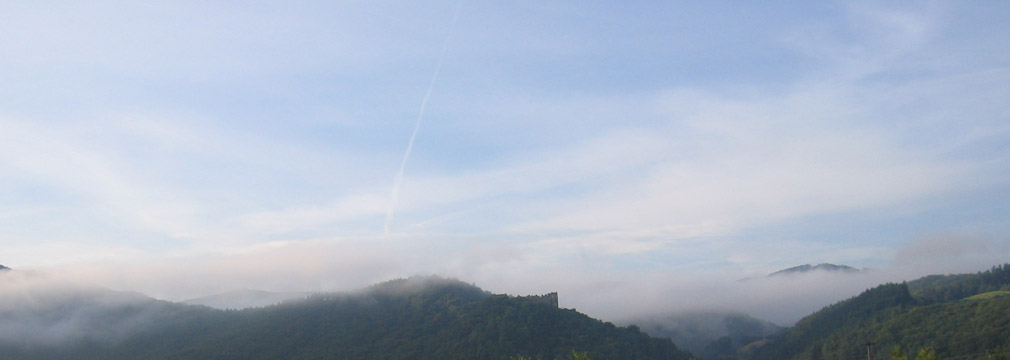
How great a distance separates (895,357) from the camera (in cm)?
11906

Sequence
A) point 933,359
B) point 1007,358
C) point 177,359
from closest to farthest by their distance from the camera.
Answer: point 933,359, point 1007,358, point 177,359

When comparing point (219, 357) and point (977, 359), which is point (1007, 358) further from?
point (219, 357)

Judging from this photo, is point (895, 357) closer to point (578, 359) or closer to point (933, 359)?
point (933, 359)

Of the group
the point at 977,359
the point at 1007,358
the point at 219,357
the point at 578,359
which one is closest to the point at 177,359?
the point at 219,357

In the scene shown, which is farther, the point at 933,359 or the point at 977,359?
the point at 977,359

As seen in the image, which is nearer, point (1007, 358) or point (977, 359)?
point (1007, 358)

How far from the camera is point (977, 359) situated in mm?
199625

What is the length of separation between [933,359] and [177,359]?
587 ft

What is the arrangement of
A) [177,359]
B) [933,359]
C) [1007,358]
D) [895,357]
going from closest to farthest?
1. [895,357]
2. [933,359]
3. [1007,358]
4. [177,359]

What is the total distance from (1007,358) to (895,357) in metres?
53.6

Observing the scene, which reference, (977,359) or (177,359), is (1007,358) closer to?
(977,359)

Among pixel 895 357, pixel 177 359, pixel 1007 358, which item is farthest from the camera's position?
pixel 177 359

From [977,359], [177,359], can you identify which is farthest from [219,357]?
[977,359]

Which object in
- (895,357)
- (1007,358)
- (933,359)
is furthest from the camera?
(1007,358)
